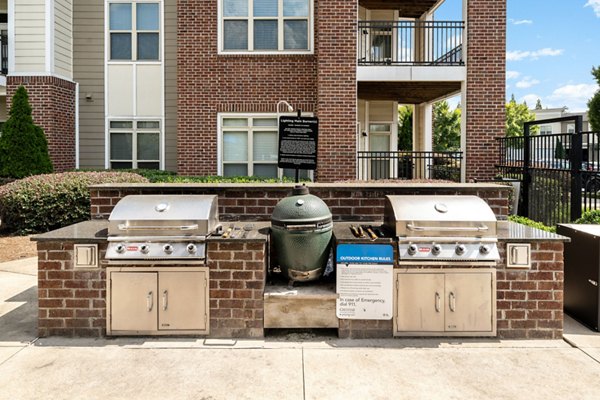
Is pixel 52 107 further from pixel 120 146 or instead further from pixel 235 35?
pixel 235 35

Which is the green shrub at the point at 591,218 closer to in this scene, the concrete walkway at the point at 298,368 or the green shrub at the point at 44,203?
the concrete walkway at the point at 298,368

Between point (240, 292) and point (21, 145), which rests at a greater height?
point (21, 145)

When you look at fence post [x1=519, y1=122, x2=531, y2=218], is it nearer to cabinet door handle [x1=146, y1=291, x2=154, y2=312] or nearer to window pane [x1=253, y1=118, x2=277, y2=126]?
window pane [x1=253, y1=118, x2=277, y2=126]

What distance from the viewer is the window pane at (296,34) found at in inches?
547

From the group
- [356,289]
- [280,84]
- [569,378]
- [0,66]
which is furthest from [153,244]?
[0,66]

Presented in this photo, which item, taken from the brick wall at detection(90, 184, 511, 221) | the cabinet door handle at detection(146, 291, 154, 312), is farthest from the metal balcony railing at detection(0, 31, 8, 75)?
the cabinet door handle at detection(146, 291, 154, 312)

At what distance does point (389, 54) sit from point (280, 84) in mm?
4518

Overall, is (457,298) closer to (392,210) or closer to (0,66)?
(392,210)

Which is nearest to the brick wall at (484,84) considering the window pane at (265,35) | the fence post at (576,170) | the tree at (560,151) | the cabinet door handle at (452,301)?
the tree at (560,151)

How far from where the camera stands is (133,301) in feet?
15.5

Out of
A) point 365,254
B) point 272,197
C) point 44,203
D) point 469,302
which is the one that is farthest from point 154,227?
point 44,203

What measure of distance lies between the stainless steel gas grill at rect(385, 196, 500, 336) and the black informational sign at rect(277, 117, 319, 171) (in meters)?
2.47

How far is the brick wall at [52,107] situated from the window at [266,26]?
5.13 metres

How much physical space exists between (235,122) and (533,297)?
10734 mm
